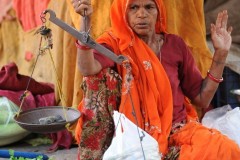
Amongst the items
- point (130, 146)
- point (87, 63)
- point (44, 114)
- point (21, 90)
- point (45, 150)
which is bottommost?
point (45, 150)

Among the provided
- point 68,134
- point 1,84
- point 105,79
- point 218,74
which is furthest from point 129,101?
point 1,84

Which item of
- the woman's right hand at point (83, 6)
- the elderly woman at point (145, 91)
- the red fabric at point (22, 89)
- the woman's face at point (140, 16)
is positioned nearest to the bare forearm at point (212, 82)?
the elderly woman at point (145, 91)

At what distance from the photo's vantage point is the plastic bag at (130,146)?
2586 millimetres

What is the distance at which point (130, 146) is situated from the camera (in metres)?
2.61

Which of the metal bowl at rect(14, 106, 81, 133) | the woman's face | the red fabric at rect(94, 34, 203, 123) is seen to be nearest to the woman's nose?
the woman's face

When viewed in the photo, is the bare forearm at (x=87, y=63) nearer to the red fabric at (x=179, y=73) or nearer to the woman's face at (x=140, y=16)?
the woman's face at (x=140, y=16)

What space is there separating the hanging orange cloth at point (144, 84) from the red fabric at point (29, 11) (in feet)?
6.82

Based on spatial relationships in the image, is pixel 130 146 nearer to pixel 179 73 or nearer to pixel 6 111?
pixel 179 73

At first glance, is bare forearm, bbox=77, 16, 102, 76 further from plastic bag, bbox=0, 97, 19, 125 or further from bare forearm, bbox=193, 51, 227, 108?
plastic bag, bbox=0, 97, 19, 125

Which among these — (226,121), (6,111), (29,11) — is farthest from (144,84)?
(29,11)

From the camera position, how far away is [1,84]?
182 inches

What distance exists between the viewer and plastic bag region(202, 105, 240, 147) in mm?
3781

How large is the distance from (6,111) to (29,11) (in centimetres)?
137

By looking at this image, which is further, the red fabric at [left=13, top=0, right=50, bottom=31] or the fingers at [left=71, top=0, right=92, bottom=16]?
the red fabric at [left=13, top=0, right=50, bottom=31]
